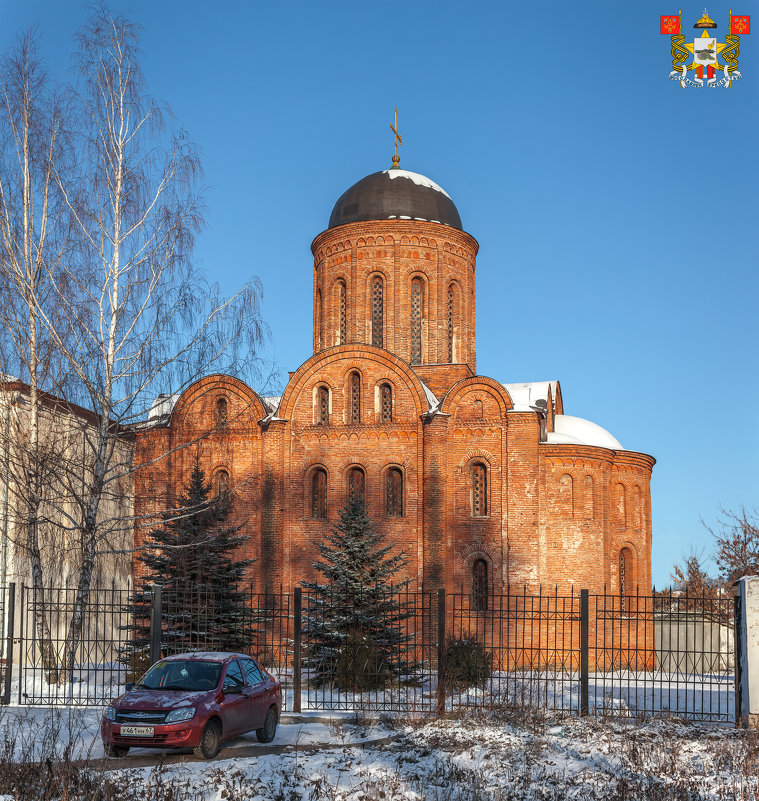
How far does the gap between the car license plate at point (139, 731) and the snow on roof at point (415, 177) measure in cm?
2267

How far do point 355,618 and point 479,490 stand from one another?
24.8 feet

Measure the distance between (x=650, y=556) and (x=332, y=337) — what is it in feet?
38.1

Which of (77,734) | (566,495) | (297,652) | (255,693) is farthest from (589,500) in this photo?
(77,734)

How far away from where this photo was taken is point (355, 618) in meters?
18.4

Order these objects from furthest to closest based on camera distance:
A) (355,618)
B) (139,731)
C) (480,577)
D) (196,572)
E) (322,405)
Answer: (322,405) → (480,577) → (196,572) → (355,618) → (139,731)

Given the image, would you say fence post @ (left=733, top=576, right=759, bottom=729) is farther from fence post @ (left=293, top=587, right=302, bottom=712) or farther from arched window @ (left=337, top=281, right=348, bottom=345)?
arched window @ (left=337, top=281, right=348, bottom=345)

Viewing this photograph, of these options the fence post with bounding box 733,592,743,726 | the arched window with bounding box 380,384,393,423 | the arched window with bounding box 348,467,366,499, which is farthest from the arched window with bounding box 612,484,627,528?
the fence post with bounding box 733,592,743,726

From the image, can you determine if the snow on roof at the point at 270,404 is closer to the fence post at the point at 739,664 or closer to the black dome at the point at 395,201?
the black dome at the point at 395,201

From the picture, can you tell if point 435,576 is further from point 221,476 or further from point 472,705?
point 472,705

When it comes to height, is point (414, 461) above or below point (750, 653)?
above

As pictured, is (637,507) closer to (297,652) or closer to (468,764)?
(297,652)

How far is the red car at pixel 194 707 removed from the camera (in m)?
9.84

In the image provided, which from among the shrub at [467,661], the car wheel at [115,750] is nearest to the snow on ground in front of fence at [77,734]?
the car wheel at [115,750]

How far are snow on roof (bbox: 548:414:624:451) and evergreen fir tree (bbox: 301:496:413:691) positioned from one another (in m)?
8.11
